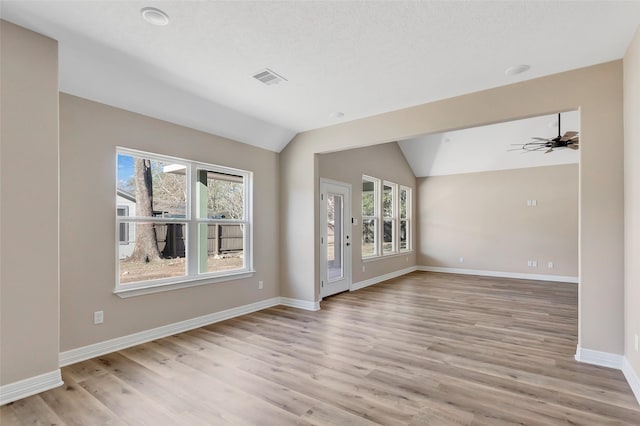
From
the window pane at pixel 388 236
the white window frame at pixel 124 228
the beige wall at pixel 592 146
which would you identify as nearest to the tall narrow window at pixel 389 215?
the window pane at pixel 388 236

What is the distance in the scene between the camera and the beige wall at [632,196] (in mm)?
2473

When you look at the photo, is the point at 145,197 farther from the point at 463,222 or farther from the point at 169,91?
the point at 463,222

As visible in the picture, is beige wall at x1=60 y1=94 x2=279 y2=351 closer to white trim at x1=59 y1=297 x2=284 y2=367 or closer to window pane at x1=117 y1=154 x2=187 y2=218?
white trim at x1=59 y1=297 x2=284 y2=367

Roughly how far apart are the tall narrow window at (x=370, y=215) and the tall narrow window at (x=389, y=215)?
1.07 ft

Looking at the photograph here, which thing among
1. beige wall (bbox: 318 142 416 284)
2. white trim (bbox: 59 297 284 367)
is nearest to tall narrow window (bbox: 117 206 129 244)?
white trim (bbox: 59 297 284 367)

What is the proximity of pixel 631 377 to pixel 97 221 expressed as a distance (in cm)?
498

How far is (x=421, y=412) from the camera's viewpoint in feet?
7.36

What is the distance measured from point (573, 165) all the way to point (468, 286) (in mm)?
3749

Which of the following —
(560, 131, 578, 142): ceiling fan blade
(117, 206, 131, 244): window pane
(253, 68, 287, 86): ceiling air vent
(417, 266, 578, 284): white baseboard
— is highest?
(253, 68, 287, 86): ceiling air vent

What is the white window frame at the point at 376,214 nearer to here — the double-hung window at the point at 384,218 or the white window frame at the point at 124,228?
the double-hung window at the point at 384,218

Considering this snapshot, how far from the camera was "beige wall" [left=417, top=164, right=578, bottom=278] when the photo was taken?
7395 mm

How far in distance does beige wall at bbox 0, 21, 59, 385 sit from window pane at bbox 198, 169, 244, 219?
182 centimetres

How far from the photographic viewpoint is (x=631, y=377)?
2602mm

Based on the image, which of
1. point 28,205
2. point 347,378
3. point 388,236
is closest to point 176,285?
point 28,205
